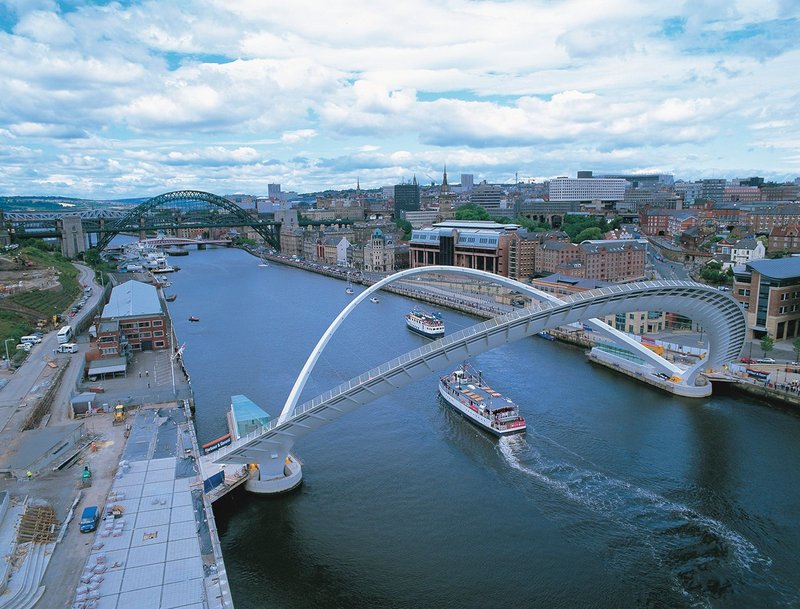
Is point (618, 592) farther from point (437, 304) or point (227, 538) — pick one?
point (437, 304)

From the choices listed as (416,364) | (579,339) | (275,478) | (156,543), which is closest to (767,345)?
(579,339)

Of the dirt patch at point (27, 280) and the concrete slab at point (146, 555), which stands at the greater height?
the dirt patch at point (27, 280)

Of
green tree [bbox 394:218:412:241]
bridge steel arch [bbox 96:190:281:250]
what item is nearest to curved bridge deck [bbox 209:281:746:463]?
green tree [bbox 394:218:412:241]

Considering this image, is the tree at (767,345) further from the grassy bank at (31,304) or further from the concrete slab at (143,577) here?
the grassy bank at (31,304)

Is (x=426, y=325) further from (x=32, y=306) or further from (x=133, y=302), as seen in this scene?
(x=32, y=306)

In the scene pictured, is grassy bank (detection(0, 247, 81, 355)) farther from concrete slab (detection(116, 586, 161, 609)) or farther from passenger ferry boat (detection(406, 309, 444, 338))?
concrete slab (detection(116, 586, 161, 609))

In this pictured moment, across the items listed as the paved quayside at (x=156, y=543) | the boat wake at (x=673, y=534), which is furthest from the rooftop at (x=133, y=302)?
the boat wake at (x=673, y=534)
